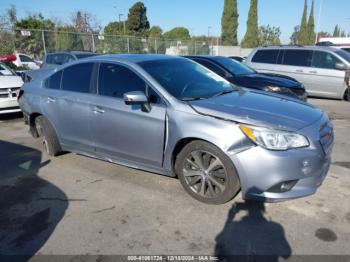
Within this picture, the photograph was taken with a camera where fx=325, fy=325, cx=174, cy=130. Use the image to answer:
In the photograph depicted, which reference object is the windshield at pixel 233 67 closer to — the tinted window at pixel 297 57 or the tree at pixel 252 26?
the tinted window at pixel 297 57

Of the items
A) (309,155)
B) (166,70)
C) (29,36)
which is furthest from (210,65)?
(29,36)

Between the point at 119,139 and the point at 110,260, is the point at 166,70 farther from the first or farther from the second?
the point at 110,260

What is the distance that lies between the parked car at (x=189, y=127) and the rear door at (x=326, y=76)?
22.8 feet

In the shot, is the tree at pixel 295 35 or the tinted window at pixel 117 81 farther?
the tree at pixel 295 35

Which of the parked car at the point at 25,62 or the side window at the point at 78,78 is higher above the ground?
the side window at the point at 78,78

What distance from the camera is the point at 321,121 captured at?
3584mm

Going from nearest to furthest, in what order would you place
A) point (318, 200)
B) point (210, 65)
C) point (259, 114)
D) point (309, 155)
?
1. point (309, 155)
2. point (259, 114)
3. point (318, 200)
4. point (210, 65)

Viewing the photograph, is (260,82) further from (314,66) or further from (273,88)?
(314,66)

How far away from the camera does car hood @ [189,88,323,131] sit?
329 cm

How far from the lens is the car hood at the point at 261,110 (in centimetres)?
329

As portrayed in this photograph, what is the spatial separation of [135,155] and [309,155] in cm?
202

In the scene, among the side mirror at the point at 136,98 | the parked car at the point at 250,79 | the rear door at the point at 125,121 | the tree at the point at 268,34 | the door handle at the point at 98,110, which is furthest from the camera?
the tree at the point at 268,34

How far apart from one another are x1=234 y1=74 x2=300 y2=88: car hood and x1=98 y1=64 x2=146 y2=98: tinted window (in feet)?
13.2

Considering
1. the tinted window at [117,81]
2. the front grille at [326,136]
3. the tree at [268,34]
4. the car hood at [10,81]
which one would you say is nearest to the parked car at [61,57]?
the car hood at [10,81]
